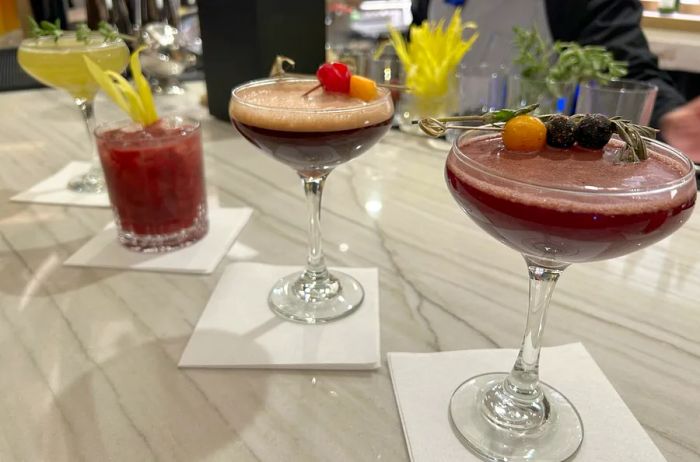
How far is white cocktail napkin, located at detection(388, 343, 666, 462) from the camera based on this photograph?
695mm

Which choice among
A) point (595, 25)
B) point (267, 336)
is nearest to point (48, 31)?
point (267, 336)

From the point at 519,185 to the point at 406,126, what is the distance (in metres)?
1.38

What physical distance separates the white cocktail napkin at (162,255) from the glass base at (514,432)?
58 cm

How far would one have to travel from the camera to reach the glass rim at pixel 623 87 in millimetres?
1708

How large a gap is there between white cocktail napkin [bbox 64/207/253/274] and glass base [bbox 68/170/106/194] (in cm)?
24

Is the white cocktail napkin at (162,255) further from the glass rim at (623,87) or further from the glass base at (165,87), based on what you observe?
the glass base at (165,87)

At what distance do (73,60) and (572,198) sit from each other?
1269 mm

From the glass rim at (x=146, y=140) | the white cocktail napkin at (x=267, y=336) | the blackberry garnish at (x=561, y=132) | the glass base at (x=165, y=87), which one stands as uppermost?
the blackberry garnish at (x=561, y=132)

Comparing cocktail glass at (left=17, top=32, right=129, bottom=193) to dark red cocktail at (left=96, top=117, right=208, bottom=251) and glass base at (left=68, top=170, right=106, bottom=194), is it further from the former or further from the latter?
dark red cocktail at (left=96, top=117, right=208, bottom=251)

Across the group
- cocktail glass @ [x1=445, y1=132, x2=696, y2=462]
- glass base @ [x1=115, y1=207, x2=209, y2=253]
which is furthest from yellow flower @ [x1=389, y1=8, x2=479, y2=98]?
cocktail glass @ [x1=445, y1=132, x2=696, y2=462]

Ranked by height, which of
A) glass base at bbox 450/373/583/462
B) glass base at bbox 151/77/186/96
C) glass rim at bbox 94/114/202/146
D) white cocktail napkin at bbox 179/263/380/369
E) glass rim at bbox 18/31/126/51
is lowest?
glass base at bbox 450/373/583/462

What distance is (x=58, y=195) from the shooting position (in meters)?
1.43

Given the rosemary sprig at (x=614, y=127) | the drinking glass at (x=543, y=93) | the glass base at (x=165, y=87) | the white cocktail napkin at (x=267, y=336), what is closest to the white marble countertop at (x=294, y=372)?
the white cocktail napkin at (x=267, y=336)

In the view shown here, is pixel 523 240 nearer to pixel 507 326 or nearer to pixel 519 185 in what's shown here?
pixel 519 185
